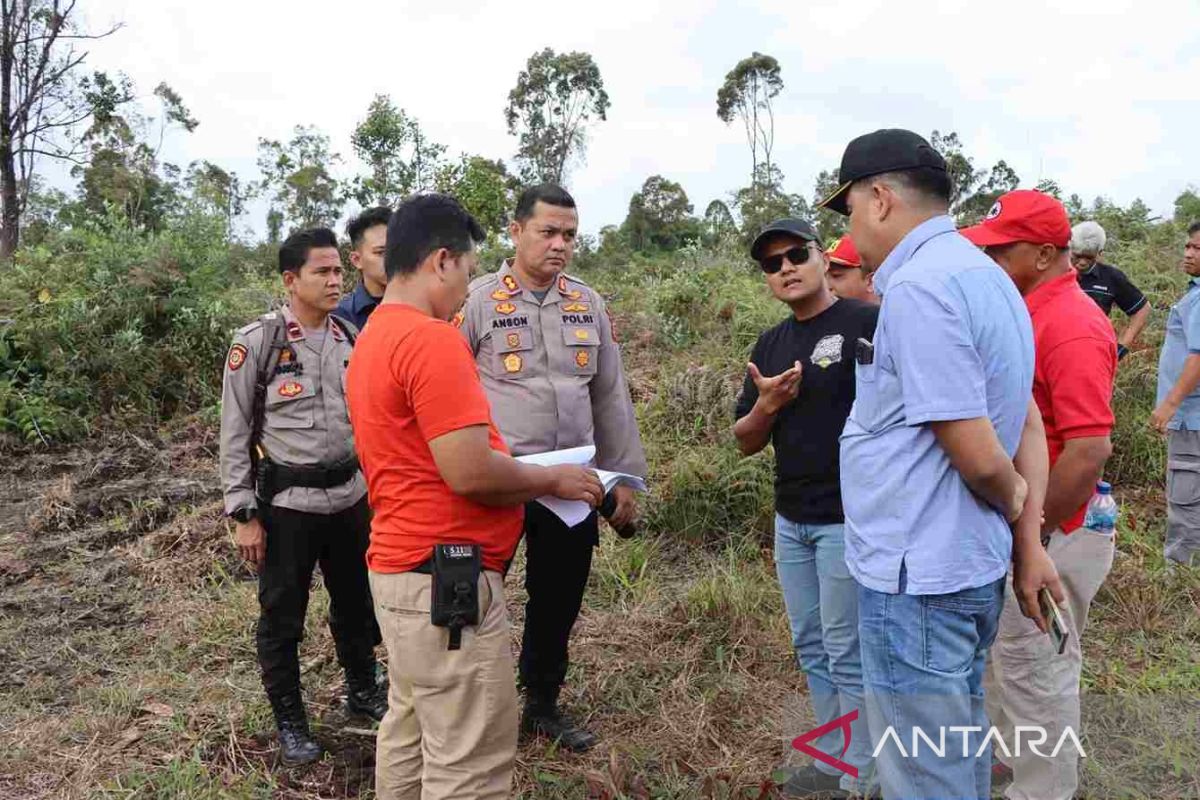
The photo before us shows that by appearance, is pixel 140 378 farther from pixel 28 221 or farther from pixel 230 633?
pixel 28 221

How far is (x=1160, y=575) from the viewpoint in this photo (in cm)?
411

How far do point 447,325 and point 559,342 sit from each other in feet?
3.55

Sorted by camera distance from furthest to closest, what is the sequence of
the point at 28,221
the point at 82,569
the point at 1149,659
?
the point at 28,221 < the point at 82,569 < the point at 1149,659

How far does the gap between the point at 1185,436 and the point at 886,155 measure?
144 inches

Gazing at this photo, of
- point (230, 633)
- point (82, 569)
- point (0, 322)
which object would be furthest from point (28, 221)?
point (230, 633)

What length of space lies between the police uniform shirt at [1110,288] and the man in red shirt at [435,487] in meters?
4.57

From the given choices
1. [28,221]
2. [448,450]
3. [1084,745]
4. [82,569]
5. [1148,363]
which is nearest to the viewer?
[448,450]

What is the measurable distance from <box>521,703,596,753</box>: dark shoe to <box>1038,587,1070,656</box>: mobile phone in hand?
177cm

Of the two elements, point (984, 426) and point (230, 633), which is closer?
point (984, 426)

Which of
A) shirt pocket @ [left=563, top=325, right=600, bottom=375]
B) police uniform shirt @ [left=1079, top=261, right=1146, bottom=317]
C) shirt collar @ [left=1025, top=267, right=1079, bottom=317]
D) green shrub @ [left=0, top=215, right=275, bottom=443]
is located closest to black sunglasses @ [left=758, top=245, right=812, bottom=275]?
shirt collar @ [left=1025, top=267, right=1079, bottom=317]

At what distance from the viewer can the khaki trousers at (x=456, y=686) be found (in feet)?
6.46

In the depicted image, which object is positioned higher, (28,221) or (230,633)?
(28,221)

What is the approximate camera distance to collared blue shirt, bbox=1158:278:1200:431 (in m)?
4.27

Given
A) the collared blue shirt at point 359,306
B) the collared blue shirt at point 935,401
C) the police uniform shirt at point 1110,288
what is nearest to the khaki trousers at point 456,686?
the collared blue shirt at point 935,401
